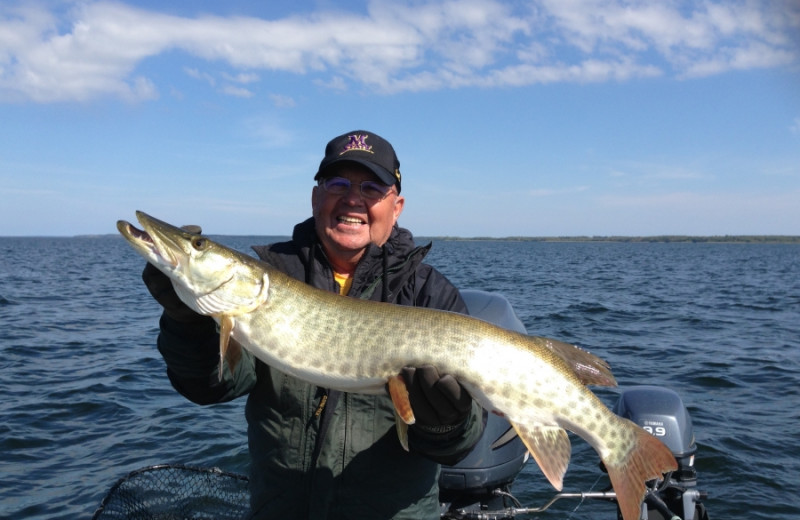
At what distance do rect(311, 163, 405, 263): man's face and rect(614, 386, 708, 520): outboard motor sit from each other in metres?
2.62

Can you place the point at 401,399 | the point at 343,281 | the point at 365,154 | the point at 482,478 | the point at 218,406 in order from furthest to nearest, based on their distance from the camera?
the point at 218,406, the point at 482,478, the point at 343,281, the point at 365,154, the point at 401,399

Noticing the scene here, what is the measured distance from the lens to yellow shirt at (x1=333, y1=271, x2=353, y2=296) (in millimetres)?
3379

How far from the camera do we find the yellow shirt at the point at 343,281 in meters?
3.38

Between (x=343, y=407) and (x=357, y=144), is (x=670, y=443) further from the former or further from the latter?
(x=357, y=144)

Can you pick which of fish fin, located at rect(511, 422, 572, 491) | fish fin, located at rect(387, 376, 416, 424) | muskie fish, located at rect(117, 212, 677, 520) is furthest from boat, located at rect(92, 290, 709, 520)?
fish fin, located at rect(387, 376, 416, 424)

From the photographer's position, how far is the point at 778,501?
675cm

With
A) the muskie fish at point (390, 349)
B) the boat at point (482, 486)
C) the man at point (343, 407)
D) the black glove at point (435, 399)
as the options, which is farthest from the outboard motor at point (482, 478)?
the black glove at point (435, 399)

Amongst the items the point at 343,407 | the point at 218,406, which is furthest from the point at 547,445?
the point at 218,406

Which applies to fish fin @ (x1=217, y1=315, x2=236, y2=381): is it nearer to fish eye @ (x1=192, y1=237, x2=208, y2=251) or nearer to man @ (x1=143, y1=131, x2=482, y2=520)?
man @ (x1=143, y1=131, x2=482, y2=520)

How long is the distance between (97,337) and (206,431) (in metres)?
7.29

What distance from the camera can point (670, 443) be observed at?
473 cm

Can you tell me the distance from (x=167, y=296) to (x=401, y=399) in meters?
1.20

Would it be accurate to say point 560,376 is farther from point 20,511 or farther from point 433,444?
point 20,511

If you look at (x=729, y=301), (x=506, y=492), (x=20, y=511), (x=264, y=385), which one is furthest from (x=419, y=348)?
(x=729, y=301)
